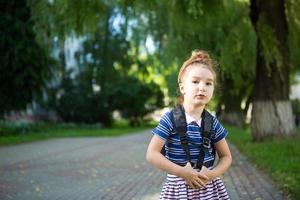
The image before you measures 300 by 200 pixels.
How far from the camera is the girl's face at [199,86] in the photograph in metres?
3.47

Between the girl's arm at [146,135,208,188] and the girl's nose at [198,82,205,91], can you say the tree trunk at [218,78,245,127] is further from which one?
the girl's arm at [146,135,208,188]

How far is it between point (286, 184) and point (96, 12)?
22.7ft

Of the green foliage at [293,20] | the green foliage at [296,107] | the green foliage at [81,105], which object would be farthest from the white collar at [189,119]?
the green foliage at [81,105]

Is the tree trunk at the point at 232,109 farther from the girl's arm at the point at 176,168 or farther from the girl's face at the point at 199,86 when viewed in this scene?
the girl's arm at the point at 176,168

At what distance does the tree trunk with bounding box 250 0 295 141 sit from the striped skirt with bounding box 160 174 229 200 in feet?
41.6

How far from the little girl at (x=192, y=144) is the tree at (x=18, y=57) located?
2733 cm

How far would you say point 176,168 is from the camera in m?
3.32

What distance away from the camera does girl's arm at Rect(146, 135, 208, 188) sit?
10.9 feet

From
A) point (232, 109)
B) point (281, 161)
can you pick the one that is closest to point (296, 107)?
point (232, 109)

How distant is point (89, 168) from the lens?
12.8 m

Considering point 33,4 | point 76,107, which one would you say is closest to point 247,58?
point 33,4

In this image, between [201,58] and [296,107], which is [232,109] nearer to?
[296,107]

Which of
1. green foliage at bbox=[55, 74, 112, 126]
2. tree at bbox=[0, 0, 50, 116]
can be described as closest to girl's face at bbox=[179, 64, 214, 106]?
tree at bbox=[0, 0, 50, 116]

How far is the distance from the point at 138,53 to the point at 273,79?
24.2m
